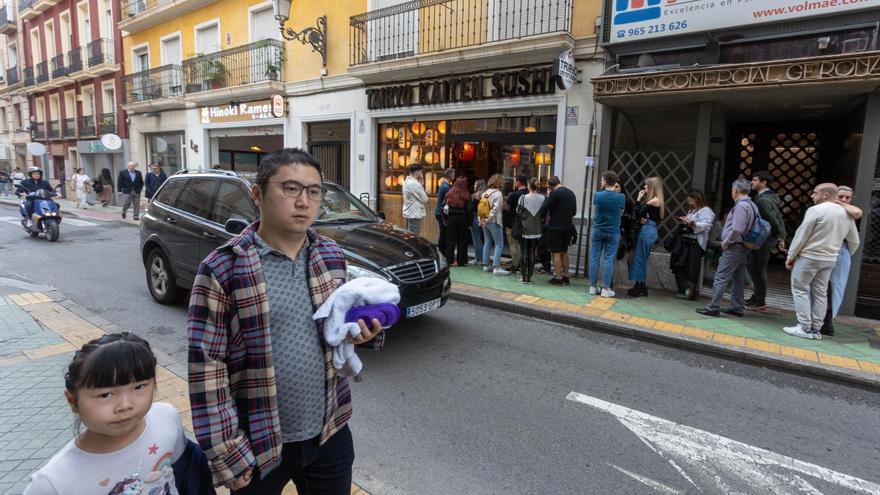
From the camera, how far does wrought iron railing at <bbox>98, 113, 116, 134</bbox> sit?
843 inches

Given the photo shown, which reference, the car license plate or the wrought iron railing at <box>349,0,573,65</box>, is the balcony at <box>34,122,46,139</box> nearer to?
the wrought iron railing at <box>349,0,573,65</box>

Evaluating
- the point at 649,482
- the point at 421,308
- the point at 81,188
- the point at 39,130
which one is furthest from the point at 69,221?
the point at 649,482

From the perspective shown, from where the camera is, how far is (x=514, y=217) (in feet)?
28.6

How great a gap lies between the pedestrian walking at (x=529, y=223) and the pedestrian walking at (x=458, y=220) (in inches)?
43.6

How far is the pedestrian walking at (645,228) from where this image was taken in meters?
7.25

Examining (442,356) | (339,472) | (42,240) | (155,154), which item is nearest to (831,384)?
(442,356)

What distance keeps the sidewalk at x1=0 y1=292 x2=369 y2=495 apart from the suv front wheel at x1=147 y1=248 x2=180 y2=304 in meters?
0.91

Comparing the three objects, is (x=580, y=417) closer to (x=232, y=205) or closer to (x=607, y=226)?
(x=607, y=226)

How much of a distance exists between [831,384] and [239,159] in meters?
18.8

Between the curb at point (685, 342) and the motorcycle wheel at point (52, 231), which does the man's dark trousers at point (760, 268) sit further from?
the motorcycle wheel at point (52, 231)

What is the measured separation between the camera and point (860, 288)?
6.78m

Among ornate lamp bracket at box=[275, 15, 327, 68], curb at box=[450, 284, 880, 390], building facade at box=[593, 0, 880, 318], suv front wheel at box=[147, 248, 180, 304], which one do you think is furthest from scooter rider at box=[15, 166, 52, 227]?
building facade at box=[593, 0, 880, 318]

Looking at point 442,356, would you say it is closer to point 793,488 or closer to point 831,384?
point 793,488

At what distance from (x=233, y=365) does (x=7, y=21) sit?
40.9 metres
